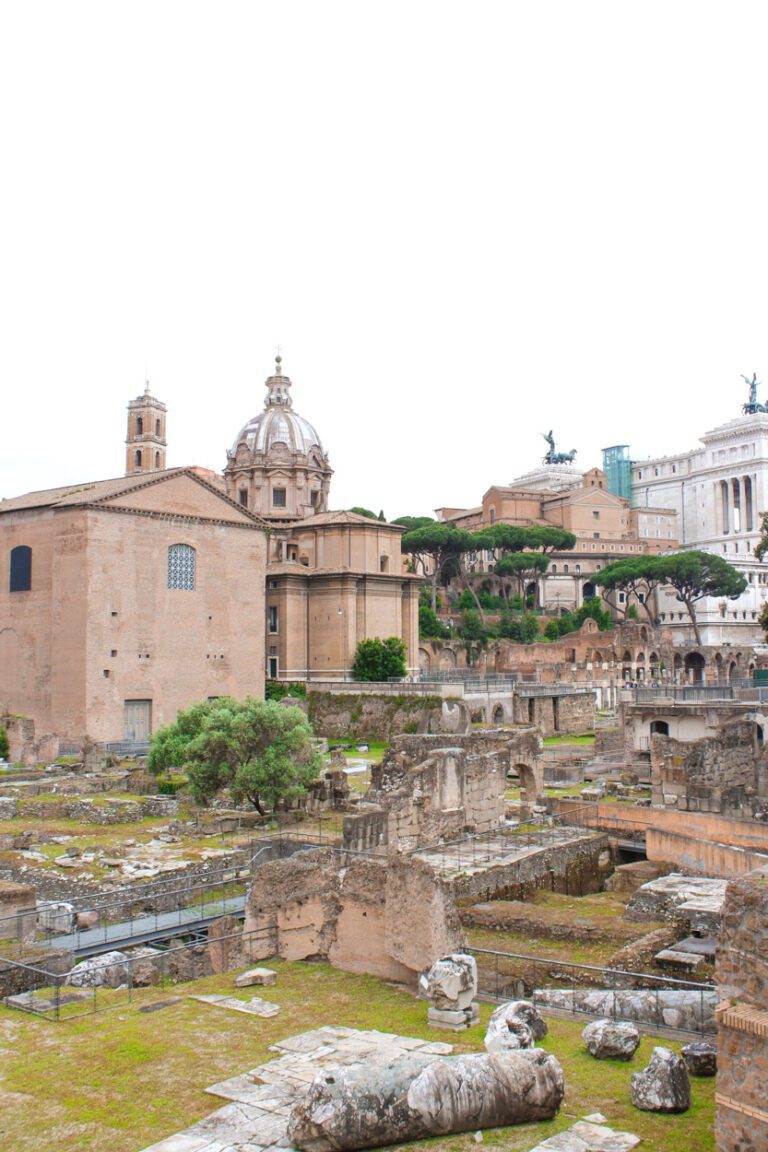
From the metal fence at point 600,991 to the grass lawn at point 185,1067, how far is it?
482 mm

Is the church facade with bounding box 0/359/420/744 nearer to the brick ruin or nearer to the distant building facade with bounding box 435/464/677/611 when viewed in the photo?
the brick ruin

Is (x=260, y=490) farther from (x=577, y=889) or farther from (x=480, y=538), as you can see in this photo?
(x=577, y=889)

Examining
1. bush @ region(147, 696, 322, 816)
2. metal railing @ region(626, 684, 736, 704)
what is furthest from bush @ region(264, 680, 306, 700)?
bush @ region(147, 696, 322, 816)

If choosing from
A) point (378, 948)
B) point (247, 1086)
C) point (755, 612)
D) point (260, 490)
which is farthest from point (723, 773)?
point (755, 612)

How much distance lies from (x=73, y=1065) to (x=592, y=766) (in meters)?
27.2

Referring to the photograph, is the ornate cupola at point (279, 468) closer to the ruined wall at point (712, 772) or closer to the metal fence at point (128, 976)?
the ruined wall at point (712, 772)

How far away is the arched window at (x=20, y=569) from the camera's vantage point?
47875 millimetres

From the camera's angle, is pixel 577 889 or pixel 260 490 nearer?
pixel 577 889

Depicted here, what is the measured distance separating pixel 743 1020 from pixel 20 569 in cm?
4548

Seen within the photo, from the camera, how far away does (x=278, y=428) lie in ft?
233

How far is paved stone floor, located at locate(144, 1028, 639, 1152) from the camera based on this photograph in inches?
297

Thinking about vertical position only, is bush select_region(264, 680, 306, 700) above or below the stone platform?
above

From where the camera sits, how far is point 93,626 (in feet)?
147

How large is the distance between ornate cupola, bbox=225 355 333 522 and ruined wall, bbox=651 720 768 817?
43.9m
